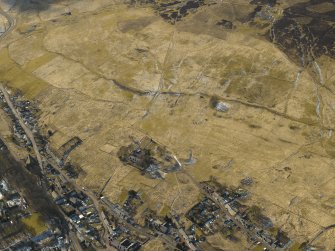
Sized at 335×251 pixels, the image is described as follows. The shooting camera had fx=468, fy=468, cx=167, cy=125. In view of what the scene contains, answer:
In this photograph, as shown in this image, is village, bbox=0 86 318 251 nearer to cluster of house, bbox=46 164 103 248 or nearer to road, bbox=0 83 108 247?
cluster of house, bbox=46 164 103 248

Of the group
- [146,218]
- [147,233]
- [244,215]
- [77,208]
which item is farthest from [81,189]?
[244,215]

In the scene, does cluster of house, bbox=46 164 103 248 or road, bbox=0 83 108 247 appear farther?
road, bbox=0 83 108 247

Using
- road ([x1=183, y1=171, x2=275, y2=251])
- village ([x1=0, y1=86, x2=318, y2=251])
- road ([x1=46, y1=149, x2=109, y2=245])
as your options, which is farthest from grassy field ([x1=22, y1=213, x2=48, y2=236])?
road ([x1=183, y1=171, x2=275, y2=251])

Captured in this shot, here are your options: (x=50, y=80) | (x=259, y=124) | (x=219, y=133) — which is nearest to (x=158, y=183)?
(x=219, y=133)

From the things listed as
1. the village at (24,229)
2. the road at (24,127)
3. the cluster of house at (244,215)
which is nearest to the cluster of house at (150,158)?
the cluster of house at (244,215)

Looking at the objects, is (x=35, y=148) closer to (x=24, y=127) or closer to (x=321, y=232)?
(x=24, y=127)

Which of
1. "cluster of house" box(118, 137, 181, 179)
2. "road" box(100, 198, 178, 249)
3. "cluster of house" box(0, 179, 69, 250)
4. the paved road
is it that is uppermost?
"cluster of house" box(118, 137, 181, 179)

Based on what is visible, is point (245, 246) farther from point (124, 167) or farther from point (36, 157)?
point (36, 157)
